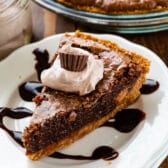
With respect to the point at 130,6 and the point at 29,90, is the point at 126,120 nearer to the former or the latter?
the point at 29,90

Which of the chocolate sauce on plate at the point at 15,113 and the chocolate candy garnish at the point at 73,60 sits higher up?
the chocolate candy garnish at the point at 73,60

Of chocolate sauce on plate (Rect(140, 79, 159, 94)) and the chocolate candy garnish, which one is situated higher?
the chocolate candy garnish

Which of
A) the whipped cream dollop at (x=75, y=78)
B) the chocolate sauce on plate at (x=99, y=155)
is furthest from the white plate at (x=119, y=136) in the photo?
the whipped cream dollop at (x=75, y=78)

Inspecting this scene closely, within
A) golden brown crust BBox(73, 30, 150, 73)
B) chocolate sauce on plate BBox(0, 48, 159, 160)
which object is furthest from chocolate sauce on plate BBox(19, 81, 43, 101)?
golden brown crust BBox(73, 30, 150, 73)

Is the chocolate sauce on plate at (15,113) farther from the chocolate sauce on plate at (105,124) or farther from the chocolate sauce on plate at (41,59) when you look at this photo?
the chocolate sauce on plate at (41,59)

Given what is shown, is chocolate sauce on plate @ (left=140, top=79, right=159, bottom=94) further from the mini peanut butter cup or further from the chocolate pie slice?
the chocolate pie slice

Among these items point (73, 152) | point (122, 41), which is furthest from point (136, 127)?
point (122, 41)
